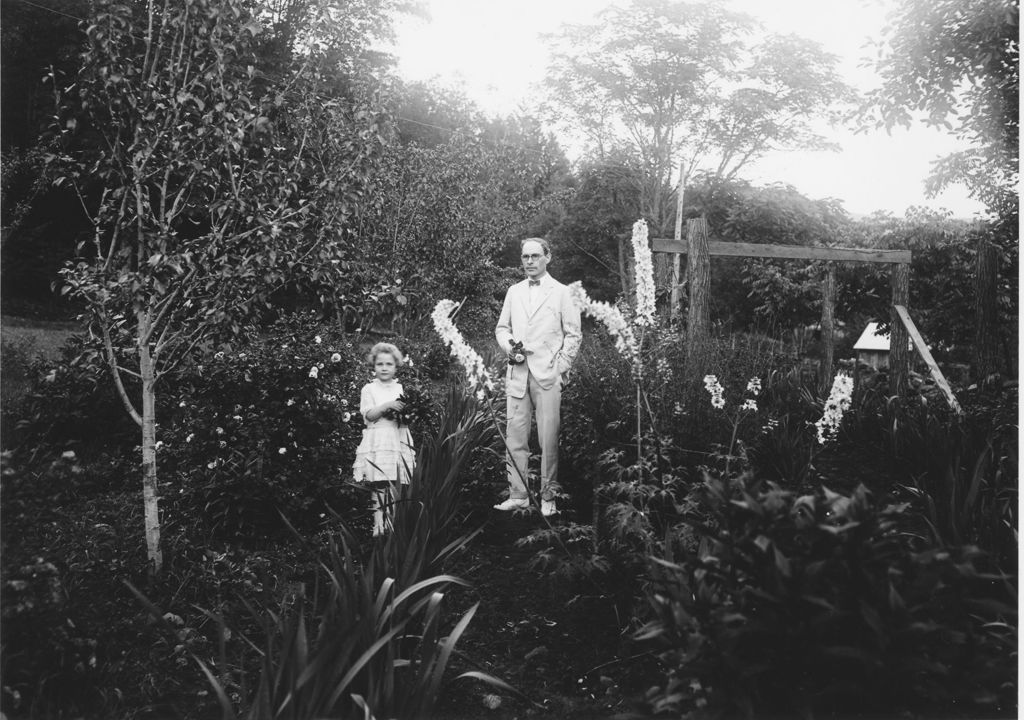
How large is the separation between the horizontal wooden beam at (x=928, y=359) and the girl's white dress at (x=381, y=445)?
13.7 ft

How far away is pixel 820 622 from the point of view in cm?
157

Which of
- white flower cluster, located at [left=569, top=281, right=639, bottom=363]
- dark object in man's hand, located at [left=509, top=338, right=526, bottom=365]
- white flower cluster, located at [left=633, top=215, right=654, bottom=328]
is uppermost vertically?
white flower cluster, located at [left=633, top=215, right=654, bottom=328]

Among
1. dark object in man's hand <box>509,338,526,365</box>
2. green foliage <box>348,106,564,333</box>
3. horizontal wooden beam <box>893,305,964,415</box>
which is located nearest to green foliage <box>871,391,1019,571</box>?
horizontal wooden beam <box>893,305,964,415</box>

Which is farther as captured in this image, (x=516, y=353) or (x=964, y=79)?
(x=516, y=353)

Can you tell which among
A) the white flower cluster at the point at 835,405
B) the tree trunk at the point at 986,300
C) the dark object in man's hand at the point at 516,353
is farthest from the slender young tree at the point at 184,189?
the tree trunk at the point at 986,300

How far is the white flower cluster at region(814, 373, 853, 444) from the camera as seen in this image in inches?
152

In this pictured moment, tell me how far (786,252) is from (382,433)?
5.89m

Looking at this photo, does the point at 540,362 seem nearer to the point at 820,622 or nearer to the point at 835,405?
the point at 835,405

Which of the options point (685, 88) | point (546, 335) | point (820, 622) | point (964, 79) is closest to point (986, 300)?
point (964, 79)

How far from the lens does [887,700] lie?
164 centimetres

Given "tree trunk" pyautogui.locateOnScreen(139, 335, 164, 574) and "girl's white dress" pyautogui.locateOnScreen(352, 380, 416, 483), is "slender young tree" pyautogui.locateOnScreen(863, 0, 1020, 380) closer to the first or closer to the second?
"girl's white dress" pyautogui.locateOnScreen(352, 380, 416, 483)

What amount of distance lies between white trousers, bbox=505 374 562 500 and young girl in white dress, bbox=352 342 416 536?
881mm

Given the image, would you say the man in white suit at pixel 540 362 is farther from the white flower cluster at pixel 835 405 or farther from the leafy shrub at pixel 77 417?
the leafy shrub at pixel 77 417

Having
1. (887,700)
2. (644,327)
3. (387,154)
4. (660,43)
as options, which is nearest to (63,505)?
(644,327)
